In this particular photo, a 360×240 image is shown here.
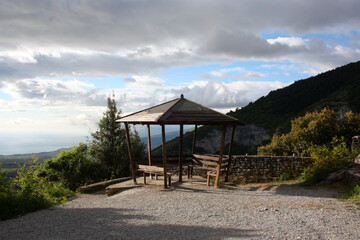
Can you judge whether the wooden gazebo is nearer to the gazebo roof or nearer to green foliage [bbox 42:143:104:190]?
the gazebo roof

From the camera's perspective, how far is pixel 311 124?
16094 mm

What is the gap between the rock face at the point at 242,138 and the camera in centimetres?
4447

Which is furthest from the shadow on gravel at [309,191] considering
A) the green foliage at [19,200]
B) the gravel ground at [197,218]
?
the green foliage at [19,200]

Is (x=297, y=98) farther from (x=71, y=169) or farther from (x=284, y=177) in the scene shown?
(x=71, y=169)

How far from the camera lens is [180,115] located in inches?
384

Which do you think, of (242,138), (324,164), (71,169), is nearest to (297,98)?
(242,138)

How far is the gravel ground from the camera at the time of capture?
5.16 meters

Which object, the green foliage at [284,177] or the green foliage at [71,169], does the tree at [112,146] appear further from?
the green foliage at [284,177]

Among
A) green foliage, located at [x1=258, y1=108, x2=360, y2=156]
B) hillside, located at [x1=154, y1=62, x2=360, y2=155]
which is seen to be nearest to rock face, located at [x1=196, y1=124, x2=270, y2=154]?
hillside, located at [x1=154, y1=62, x2=360, y2=155]

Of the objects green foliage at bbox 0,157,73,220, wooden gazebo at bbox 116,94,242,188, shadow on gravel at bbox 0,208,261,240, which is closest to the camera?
shadow on gravel at bbox 0,208,261,240

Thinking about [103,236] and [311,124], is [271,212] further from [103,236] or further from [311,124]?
[311,124]

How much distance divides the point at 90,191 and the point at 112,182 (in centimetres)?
104

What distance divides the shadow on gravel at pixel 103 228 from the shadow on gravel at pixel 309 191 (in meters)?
4.38

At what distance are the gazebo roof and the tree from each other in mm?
5948
